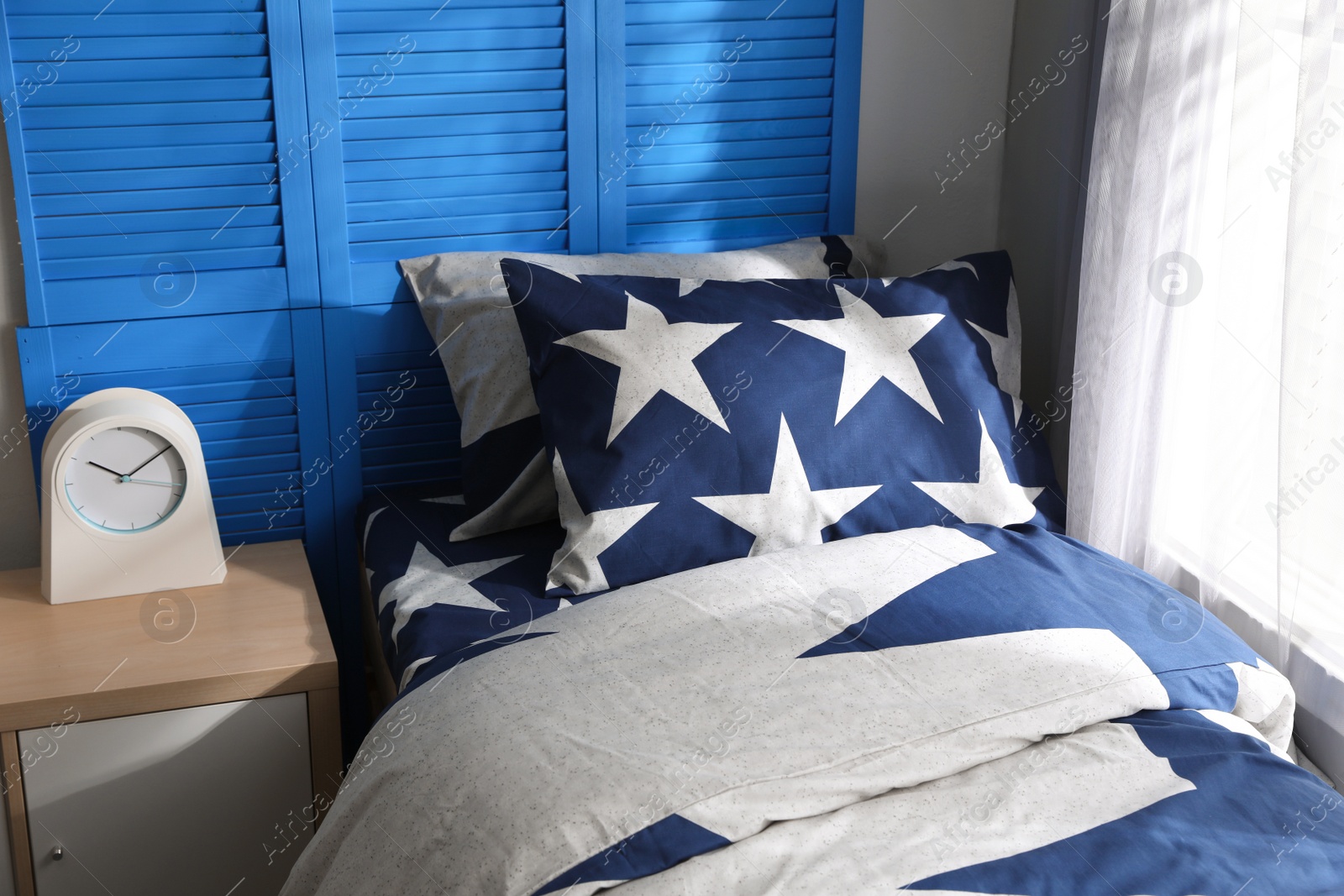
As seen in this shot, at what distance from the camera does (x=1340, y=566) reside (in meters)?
1.23

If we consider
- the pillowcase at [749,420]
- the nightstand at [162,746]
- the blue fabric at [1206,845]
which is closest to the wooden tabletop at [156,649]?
the nightstand at [162,746]

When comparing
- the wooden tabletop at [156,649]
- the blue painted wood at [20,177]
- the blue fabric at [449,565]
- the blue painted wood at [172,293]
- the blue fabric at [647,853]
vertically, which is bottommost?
the wooden tabletop at [156,649]

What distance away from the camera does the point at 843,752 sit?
0.96 m

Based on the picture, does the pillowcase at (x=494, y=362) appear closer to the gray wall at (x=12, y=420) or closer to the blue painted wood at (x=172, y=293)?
the blue painted wood at (x=172, y=293)

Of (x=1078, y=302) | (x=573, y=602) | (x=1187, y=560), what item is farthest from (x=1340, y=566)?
(x=573, y=602)

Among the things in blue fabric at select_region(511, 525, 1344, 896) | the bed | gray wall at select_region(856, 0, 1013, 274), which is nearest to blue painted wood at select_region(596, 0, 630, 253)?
the bed

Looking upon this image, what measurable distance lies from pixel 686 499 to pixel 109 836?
836 millimetres

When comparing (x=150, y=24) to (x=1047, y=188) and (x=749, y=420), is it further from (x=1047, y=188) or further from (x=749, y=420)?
(x=1047, y=188)

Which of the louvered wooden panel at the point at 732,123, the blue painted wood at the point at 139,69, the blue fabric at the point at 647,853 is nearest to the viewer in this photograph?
the blue fabric at the point at 647,853

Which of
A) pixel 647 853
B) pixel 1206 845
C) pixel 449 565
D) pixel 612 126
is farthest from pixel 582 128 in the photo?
pixel 1206 845

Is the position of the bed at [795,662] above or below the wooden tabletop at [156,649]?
above

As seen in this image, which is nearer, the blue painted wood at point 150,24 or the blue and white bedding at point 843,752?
the blue and white bedding at point 843,752

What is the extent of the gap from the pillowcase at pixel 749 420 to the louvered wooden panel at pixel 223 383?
0.46 metres

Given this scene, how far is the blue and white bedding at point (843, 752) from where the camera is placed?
0.88 m
